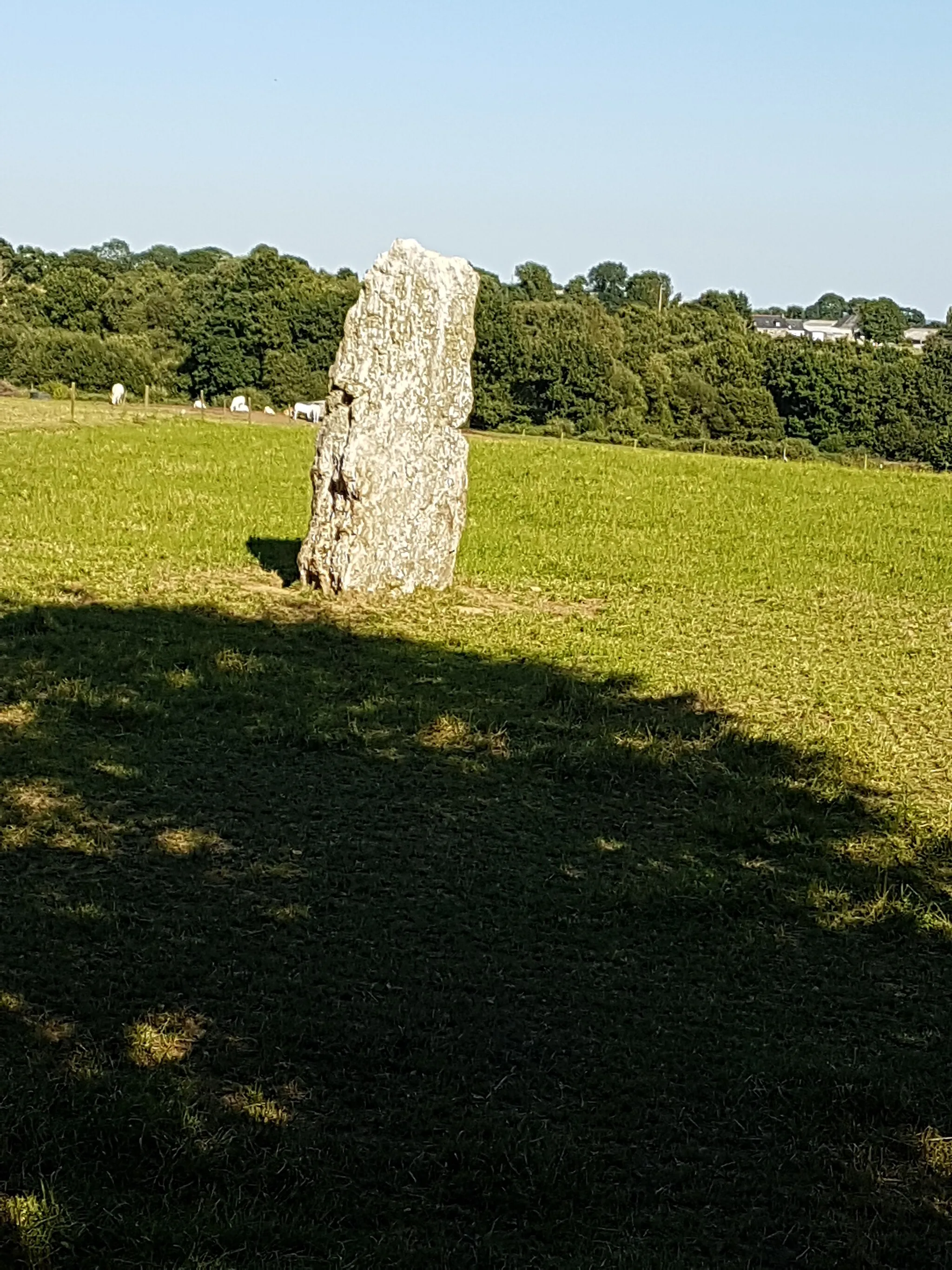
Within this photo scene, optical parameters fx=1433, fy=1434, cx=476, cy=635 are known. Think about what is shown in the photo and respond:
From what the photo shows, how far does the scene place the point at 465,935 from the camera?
5.56m

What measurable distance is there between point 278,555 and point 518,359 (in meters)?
47.2

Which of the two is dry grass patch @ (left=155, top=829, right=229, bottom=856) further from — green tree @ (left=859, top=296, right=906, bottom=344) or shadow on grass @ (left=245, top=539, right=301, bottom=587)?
green tree @ (left=859, top=296, right=906, bottom=344)

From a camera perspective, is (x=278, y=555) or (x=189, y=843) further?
(x=278, y=555)

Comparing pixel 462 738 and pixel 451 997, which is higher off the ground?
pixel 462 738

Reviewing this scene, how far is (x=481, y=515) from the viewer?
61.3ft

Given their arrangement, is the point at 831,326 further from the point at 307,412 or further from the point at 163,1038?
the point at 163,1038

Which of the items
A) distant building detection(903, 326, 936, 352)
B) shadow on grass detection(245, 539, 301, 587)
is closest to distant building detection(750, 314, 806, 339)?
distant building detection(903, 326, 936, 352)

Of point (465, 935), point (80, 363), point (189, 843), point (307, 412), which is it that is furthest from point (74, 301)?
point (465, 935)

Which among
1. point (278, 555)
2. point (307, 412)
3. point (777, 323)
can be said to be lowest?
point (278, 555)

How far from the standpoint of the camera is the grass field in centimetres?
373

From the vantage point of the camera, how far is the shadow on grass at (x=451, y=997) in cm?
368

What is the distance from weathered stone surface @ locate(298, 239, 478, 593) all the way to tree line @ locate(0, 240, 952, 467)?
1528 inches

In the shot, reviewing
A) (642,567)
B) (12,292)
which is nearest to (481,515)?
Answer: (642,567)

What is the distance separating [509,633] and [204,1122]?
800 centimetres
